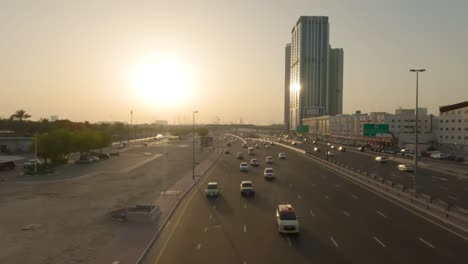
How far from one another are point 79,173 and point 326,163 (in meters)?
40.5

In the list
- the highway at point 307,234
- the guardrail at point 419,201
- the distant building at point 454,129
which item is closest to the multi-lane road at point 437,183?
the guardrail at point 419,201

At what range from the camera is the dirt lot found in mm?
20905

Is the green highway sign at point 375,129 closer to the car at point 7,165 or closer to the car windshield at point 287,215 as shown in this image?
the car windshield at point 287,215

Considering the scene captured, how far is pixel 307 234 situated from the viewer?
23891mm

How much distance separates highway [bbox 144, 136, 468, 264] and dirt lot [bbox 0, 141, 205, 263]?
432 cm

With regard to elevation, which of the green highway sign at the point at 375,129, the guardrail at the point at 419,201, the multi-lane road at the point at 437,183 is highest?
the green highway sign at the point at 375,129

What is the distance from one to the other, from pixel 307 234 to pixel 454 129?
104069 millimetres

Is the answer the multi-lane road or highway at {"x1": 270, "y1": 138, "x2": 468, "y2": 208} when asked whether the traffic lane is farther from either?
highway at {"x1": 270, "y1": 138, "x2": 468, "y2": 208}

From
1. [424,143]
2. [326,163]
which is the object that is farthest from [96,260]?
[424,143]

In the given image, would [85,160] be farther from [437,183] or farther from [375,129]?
[375,129]

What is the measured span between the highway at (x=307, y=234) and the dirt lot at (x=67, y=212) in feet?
14.2

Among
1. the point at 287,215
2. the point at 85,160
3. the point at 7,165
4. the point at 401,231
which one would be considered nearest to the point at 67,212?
the point at 287,215

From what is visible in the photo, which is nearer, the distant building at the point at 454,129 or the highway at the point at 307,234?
the highway at the point at 307,234

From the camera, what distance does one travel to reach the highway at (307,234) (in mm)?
19703
